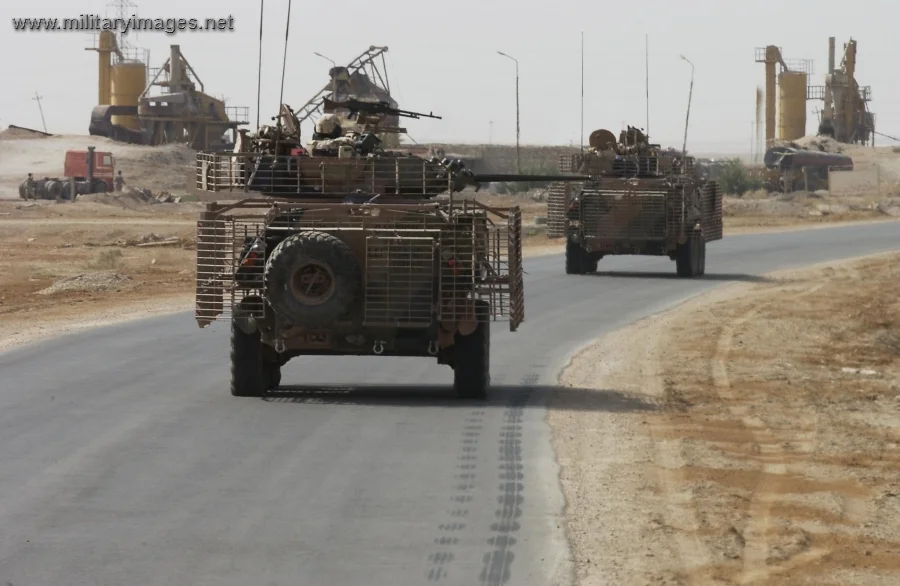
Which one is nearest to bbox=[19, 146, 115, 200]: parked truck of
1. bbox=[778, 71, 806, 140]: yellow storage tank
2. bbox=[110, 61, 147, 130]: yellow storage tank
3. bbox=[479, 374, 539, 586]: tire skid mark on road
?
bbox=[110, 61, 147, 130]: yellow storage tank

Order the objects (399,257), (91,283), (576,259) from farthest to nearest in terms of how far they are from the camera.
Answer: (576,259)
(91,283)
(399,257)

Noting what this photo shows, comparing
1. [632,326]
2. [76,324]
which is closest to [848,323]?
[632,326]

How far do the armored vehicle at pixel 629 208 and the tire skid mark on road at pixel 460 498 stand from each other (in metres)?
17.7

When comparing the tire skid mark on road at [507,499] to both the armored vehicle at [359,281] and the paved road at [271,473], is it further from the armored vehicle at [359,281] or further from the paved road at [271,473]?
the armored vehicle at [359,281]

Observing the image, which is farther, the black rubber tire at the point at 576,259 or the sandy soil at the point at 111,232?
the black rubber tire at the point at 576,259

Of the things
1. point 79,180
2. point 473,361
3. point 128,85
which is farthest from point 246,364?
point 128,85

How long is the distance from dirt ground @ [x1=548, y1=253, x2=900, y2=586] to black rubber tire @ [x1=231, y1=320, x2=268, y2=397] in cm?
258

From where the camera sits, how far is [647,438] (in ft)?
42.4

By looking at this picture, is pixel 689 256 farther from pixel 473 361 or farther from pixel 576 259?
pixel 473 361

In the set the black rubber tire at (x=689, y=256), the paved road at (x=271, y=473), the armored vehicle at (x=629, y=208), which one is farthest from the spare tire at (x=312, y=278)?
the black rubber tire at (x=689, y=256)

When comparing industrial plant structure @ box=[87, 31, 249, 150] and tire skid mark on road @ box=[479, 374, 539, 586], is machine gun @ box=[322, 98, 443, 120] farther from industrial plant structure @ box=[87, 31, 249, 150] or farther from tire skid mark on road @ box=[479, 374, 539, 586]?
industrial plant structure @ box=[87, 31, 249, 150]

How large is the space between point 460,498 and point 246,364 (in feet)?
16.3

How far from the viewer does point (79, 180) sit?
7075 centimetres

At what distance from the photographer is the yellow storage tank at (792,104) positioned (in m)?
114
